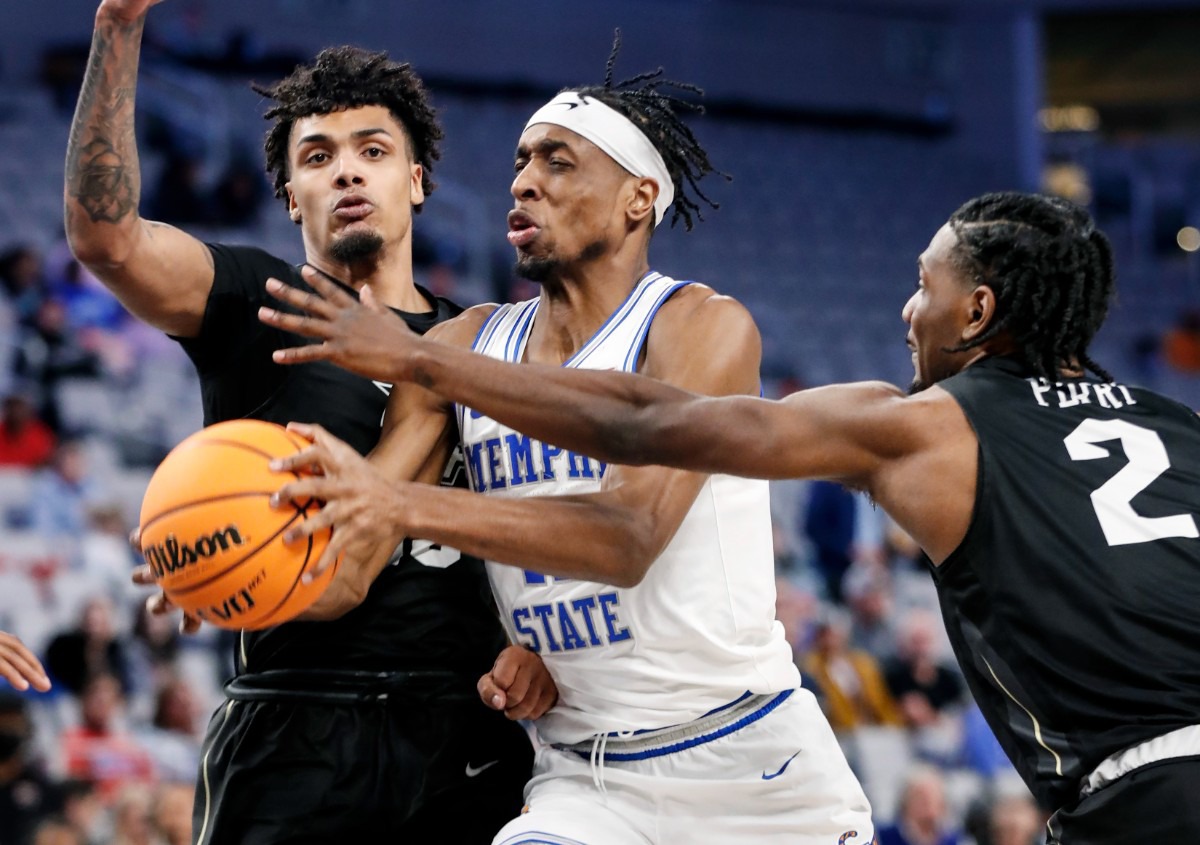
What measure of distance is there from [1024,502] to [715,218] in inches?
500

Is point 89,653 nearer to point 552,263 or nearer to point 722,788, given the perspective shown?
point 552,263

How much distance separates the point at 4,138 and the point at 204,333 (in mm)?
9766

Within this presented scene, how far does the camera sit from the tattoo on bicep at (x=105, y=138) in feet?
10.7

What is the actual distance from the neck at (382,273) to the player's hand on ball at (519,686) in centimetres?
114

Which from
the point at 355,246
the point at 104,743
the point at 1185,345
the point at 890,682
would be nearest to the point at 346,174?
the point at 355,246

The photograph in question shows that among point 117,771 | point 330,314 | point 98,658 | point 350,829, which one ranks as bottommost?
point 117,771

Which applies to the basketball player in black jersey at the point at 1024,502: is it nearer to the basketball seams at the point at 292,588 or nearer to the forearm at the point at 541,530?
the forearm at the point at 541,530

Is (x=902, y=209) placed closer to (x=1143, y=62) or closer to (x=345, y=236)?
(x=1143, y=62)

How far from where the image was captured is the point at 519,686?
3.35m

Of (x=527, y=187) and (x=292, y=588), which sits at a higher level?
(x=527, y=187)

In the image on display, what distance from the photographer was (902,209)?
16.4 metres

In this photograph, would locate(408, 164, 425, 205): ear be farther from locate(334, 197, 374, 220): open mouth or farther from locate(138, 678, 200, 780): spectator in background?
locate(138, 678, 200, 780): spectator in background

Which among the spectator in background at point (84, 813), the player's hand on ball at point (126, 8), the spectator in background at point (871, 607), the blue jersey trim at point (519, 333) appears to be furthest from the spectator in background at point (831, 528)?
the player's hand on ball at point (126, 8)

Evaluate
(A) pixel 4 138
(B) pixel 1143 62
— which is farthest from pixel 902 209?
(A) pixel 4 138
